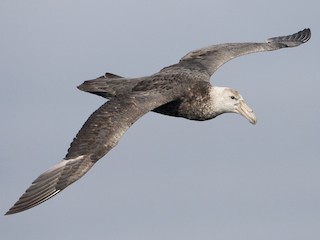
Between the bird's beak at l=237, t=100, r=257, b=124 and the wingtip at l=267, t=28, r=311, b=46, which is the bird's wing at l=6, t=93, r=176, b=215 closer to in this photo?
the bird's beak at l=237, t=100, r=257, b=124

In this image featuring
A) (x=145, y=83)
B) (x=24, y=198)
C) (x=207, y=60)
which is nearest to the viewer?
(x=24, y=198)

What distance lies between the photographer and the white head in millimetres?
27531

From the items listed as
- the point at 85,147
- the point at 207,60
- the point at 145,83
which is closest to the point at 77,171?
the point at 85,147

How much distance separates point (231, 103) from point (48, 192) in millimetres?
5602

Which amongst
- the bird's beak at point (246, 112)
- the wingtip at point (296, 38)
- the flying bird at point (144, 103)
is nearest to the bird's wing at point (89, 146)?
the flying bird at point (144, 103)

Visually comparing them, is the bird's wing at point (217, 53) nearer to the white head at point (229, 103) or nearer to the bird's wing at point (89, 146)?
the white head at point (229, 103)

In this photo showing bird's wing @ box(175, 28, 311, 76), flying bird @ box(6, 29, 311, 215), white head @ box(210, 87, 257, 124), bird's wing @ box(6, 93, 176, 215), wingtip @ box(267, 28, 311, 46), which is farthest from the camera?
wingtip @ box(267, 28, 311, 46)

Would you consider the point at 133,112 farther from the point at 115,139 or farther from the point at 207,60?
the point at 207,60

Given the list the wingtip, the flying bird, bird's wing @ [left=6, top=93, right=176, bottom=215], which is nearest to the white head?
the flying bird

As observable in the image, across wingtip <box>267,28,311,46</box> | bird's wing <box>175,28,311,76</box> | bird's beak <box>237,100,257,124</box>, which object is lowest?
bird's beak <box>237,100,257,124</box>

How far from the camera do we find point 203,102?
2742 centimetres

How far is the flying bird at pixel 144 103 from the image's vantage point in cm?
2442

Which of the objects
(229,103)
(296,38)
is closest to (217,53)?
(229,103)

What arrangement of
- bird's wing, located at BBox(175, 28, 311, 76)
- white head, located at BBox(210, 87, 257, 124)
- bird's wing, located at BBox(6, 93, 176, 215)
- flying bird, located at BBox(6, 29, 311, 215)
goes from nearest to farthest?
1. bird's wing, located at BBox(6, 93, 176, 215)
2. flying bird, located at BBox(6, 29, 311, 215)
3. white head, located at BBox(210, 87, 257, 124)
4. bird's wing, located at BBox(175, 28, 311, 76)
